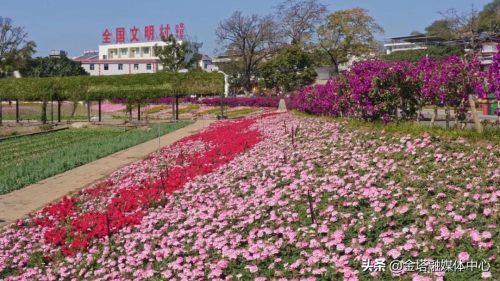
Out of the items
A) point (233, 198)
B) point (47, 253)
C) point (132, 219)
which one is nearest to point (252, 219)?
point (233, 198)

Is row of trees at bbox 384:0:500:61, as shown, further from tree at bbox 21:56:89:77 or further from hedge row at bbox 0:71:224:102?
tree at bbox 21:56:89:77

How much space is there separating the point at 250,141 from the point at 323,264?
8843mm

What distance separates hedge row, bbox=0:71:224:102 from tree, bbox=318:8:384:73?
86.8 ft

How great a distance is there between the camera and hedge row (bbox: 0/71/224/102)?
136ft

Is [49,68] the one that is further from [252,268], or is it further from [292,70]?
[252,268]

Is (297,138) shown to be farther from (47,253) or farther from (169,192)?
(47,253)

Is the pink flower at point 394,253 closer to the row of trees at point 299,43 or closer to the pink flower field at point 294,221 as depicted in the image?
the pink flower field at point 294,221

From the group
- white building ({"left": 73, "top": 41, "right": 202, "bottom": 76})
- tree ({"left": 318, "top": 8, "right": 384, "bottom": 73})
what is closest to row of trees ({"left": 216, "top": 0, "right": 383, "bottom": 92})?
tree ({"left": 318, "top": 8, "right": 384, "bottom": 73})

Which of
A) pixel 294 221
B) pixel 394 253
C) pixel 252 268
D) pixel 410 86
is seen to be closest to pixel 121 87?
pixel 410 86

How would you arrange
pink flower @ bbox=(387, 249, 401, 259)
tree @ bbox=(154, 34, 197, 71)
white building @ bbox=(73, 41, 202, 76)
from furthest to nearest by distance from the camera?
white building @ bbox=(73, 41, 202, 76) < tree @ bbox=(154, 34, 197, 71) < pink flower @ bbox=(387, 249, 401, 259)

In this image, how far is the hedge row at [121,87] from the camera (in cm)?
4144

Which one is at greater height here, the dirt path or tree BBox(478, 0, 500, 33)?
tree BBox(478, 0, 500, 33)

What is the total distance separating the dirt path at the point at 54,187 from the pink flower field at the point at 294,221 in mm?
963

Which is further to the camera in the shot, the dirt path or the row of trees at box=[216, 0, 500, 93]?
the row of trees at box=[216, 0, 500, 93]
